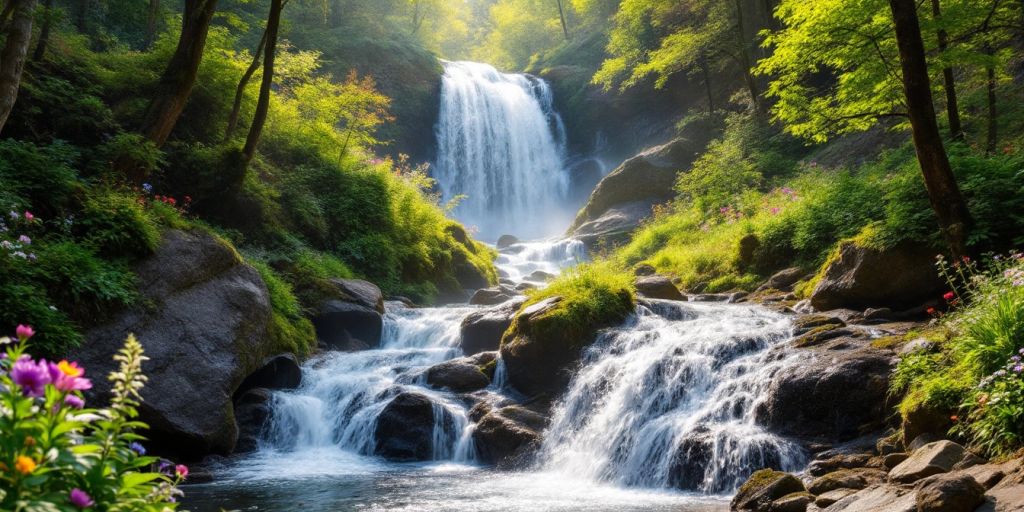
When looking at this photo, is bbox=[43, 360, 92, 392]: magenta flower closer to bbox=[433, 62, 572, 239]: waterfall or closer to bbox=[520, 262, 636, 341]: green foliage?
bbox=[520, 262, 636, 341]: green foliage

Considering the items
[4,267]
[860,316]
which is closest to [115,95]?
[4,267]

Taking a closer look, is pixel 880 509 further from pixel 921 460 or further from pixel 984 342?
pixel 984 342

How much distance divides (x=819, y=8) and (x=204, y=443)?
37.3 feet

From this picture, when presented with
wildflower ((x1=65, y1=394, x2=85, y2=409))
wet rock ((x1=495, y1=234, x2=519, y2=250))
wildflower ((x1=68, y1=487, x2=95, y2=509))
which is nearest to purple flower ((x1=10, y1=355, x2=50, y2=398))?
wildflower ((x1=65, y1=394, x2=85, y2=409))

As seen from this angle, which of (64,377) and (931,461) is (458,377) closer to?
(931,461)

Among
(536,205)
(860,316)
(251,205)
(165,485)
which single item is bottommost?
(165,485)

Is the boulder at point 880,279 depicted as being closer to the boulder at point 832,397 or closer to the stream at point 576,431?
the stream at point 576,431

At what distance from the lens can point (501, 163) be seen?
37406mm

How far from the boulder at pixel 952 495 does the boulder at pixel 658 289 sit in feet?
32.2

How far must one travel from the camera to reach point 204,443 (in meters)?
8.62

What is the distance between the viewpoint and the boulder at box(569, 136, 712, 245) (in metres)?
27.2

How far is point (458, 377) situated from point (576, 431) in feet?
9.34

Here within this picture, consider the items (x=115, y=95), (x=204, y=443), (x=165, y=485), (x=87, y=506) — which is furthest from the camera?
(x=115, y=95)

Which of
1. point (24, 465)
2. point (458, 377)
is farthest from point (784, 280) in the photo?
point (24, 465)
